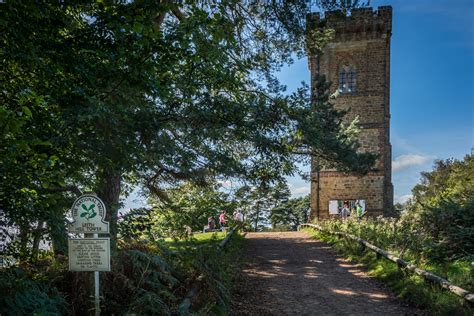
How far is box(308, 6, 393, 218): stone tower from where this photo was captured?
26.8 metres

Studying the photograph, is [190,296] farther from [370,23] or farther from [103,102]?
[370,23]

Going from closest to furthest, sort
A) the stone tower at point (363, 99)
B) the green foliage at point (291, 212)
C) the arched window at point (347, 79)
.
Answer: the stone tower at point (363, 99) < the arched window at point (347, 79) < the green foliage at point (291, 212)

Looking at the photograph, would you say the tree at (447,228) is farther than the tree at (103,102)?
Yes

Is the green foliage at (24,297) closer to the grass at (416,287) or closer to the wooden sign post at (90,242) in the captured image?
the wooden sign post at (90,242)

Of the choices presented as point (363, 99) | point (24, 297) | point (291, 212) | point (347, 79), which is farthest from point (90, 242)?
point (291, 212)

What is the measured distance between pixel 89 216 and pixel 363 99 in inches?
1007

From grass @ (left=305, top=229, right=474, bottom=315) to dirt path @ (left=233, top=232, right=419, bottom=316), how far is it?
227 millimetres

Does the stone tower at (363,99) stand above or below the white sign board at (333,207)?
above

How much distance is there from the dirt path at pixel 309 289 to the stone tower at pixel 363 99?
14.7 meters

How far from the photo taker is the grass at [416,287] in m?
6.01

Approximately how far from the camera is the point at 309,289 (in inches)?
334

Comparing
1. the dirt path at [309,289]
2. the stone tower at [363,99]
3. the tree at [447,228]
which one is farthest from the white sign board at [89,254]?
the stone tower at [363,99]

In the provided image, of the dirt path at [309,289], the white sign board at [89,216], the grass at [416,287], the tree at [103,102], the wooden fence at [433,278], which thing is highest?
the tree at [103,102]

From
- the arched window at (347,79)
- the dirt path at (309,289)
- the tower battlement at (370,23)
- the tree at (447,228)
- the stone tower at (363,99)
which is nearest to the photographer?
the dirt path at (309,289)
